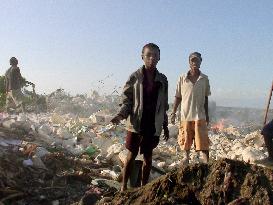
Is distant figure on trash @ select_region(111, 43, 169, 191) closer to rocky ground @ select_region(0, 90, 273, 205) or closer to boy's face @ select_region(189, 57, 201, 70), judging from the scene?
rocky ground @ select_region(0, 90, 273, 205)

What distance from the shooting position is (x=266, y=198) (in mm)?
3443

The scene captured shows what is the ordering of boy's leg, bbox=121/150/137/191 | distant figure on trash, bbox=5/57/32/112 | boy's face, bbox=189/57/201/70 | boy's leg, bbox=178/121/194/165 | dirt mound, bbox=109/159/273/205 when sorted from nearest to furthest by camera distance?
dirt mound, bbox=109/159/273/205, boy's leg, bbox=121/150/137/191, boy's face, bbox=189/57/201/70, boy's leg, bbox=178/121/194/165, distant figure on trash, bbox=5/57/32/112

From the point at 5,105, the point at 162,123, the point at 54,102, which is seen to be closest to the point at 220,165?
the point at 162,123

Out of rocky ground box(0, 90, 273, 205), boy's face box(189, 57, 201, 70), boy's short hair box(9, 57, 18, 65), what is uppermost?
boy's short hair box(9, 57, 18, 65)

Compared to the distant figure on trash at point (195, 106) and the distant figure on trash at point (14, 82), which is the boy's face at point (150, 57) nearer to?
the distant figure on trash at point (195, 106)

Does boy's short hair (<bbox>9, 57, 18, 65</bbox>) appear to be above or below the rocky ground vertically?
above

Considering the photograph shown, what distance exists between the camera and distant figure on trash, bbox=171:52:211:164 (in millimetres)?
6578

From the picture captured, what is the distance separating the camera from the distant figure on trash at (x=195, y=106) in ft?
21.6

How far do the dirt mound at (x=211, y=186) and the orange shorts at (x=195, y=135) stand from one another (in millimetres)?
2808

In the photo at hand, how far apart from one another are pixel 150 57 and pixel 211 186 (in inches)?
72.7

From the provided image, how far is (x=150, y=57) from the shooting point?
4977 mm

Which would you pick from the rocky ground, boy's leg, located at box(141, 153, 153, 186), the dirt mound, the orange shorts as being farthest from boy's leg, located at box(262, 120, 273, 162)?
the dirt mound

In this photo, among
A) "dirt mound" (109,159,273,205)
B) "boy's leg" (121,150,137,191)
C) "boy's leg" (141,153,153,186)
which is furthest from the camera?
"boy's leg" (141,153,153,186)

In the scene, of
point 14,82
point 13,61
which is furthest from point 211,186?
point 14,82
